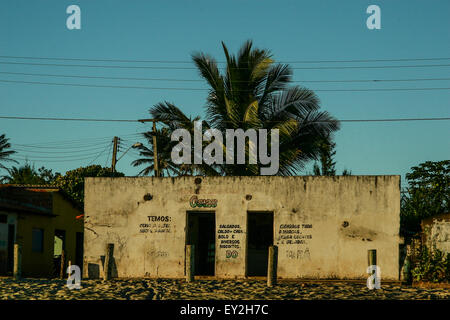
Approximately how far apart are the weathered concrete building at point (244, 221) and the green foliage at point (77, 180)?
1851cm

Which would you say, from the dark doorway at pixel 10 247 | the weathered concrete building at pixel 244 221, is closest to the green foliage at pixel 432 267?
the weathered concrete building at pixel 244 221

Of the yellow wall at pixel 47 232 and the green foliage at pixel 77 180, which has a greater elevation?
the green foliage at pixel 77 180

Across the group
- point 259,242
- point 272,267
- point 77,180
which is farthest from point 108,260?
point 77,180

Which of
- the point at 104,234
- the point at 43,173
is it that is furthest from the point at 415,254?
the point at 43,173

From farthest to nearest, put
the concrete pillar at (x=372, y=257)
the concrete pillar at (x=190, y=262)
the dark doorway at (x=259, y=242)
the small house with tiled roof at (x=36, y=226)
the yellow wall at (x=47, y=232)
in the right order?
the yellow wall at (x=47, y=232) → the small house with tiled roof at (x=36, y=226) → the dark doorway at (x=259, y=242) → the concrete pillar at (x=190, y=262) → the concrete pillar at (x=372, y=257)

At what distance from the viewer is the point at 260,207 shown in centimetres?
2080

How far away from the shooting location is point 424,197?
86.1 ft

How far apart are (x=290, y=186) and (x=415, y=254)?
4.65 meters

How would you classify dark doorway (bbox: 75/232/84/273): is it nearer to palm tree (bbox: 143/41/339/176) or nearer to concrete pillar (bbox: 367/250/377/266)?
palm tree (bbox: 143/41/339/176)

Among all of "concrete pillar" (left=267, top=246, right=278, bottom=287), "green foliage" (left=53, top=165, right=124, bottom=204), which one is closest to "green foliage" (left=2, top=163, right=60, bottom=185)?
"green foliage" (left=53, top=165, right=124, bottom=204)

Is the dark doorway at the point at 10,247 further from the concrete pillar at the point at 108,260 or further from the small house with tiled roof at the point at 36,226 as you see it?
the concrete pillar at the point at 108,260

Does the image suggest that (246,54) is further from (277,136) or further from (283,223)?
(283,223)

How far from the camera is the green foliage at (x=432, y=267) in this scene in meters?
19.3
